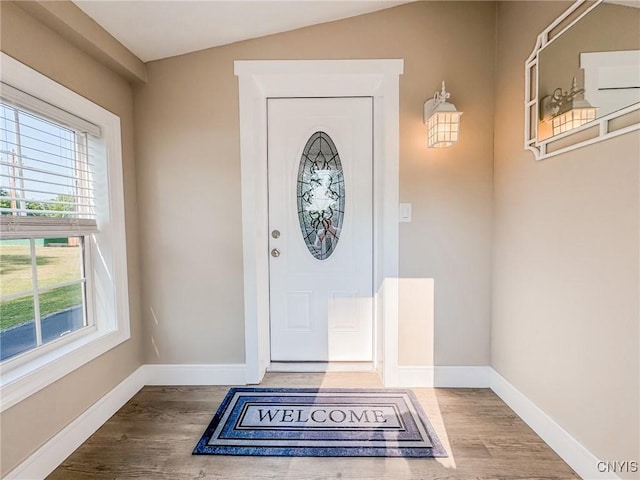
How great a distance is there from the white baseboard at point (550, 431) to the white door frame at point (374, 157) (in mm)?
671

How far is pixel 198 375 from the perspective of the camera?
2215 millimetres

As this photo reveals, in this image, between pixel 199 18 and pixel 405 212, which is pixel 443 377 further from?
pixel 199 18

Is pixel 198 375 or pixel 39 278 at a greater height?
pixel 39 278

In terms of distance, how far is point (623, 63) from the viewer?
1.21m

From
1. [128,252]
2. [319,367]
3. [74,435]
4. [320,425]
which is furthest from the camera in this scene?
[319,367]

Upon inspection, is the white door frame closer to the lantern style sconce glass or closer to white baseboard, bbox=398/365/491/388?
white baseboard, bbox=398/365/491/388

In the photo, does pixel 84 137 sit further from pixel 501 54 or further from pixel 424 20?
pixel 501 54

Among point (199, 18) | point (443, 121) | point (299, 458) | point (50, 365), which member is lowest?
point (299, 458)

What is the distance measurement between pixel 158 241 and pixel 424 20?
2300 mm

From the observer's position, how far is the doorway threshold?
7.88ft

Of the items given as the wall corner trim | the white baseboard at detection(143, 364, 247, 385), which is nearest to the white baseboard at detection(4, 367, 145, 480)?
the wall corner trim

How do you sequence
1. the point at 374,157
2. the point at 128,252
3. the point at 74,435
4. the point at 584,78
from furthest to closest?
the point at 374,157
the point at 128,252
the point at 74,435
the point at 584,78

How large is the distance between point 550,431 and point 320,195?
193 centimetres

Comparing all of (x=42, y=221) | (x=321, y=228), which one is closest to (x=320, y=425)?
(x=321, y=228)
